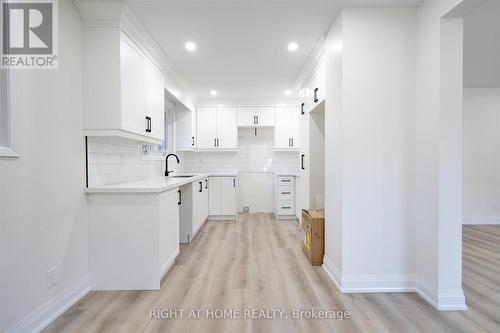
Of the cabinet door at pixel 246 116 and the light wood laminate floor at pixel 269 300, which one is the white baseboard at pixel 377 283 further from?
the cabinet door at pixel 246 116

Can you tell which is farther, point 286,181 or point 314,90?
point 286,181

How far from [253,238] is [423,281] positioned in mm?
2122

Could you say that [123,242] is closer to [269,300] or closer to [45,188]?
[45,188]

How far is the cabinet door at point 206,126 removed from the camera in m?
5.12

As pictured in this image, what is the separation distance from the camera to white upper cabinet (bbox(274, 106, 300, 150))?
5.12 metres

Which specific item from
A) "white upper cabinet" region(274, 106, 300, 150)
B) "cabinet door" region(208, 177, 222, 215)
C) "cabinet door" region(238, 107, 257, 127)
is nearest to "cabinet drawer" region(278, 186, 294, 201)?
"white upper cabinet" region(274, 106, 300, 150)

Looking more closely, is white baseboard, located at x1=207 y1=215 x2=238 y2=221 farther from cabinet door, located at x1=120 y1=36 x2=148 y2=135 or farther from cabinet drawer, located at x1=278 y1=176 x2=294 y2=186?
cabinet door, located at x1=120 y1=36 x2=148 y2=135

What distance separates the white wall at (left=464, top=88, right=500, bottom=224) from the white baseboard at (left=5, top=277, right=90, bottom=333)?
227 inches

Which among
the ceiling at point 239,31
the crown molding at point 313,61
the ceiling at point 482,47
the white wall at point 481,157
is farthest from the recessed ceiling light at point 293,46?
the white wall at point 481,157

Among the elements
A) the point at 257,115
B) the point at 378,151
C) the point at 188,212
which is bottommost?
the point at 188,212

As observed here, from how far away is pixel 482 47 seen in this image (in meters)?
2.90

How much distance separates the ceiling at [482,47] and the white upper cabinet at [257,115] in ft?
10.2

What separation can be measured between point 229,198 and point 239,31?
119 inches

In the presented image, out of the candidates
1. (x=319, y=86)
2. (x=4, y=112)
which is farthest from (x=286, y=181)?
(x=4, y=112)
